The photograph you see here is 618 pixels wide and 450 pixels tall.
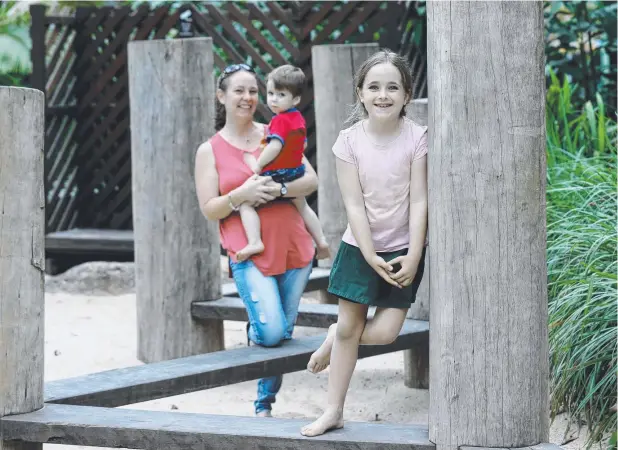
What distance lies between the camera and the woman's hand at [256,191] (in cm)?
468

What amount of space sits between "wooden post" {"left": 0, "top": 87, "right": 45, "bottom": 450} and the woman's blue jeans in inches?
43.8

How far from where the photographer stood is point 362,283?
3441mm

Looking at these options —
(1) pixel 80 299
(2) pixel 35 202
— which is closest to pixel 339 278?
(2) pixel 35 202

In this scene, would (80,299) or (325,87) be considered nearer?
(325,87)

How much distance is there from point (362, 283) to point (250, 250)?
1305 mm

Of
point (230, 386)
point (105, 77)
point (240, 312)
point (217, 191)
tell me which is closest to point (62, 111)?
point (105, 77)

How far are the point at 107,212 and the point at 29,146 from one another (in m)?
5.24

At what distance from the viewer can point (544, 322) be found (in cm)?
329

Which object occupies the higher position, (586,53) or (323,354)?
(586,53)

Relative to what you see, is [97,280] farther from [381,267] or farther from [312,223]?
[381,267]

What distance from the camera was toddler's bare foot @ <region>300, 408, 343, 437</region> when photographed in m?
3.45

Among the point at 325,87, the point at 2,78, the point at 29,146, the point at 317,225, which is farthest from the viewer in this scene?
the point at 2,78

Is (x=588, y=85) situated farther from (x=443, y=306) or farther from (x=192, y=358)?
(x=443, y=306)

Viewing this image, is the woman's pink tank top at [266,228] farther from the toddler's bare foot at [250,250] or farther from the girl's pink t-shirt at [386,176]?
the girl's pink t-shirt at [386,176]
